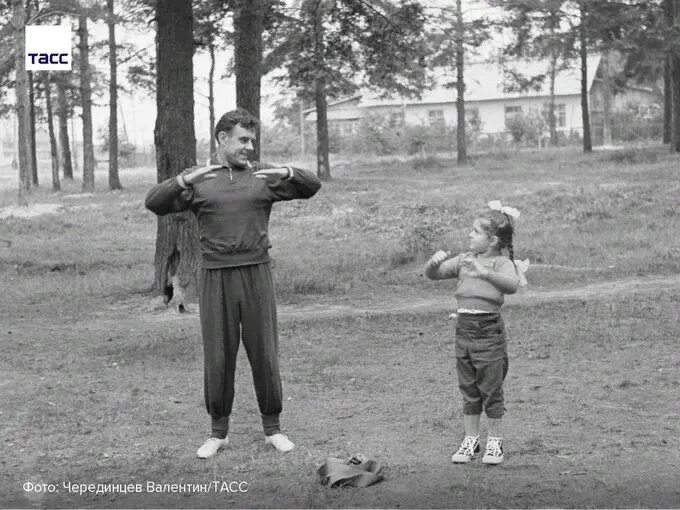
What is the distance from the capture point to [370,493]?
573cm

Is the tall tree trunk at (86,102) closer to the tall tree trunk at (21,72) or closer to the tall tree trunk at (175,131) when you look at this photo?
the tall tree trunk at (21,72)

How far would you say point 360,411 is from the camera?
788 cm

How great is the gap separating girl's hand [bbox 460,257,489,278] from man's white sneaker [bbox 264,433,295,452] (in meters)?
1.64

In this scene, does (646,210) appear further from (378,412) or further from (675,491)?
(675,491)

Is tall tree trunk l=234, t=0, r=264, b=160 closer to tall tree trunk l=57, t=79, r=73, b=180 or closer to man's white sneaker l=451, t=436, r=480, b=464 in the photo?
man's white sneaker l=451, t=436, r=480, b=464

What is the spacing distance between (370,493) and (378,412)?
2.10 meters

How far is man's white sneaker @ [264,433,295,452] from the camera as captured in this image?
6.66 meters

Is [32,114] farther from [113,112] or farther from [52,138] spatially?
[113,112]

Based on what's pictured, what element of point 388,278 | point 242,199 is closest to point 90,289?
point 388,278

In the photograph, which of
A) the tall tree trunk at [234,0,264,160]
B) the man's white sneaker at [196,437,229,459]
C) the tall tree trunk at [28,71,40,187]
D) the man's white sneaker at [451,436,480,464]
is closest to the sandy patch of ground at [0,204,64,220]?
the tall tree trunk at [28,71,40,187]

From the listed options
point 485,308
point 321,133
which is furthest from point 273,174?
point 321,133

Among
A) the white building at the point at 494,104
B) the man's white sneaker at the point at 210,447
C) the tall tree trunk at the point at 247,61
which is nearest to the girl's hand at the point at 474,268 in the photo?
the man's white sneaker at the point at 210,447

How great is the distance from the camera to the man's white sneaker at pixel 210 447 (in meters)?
6.59

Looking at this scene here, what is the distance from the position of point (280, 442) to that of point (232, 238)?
141cm
